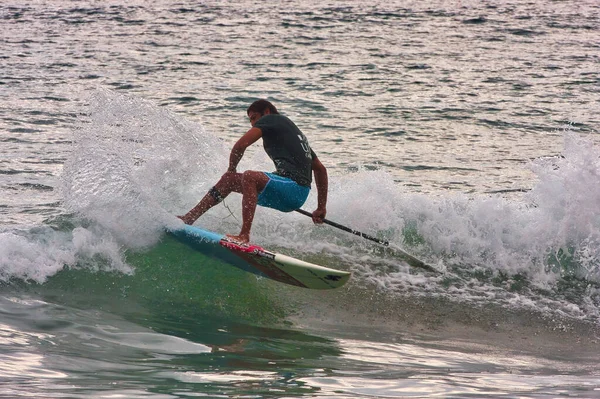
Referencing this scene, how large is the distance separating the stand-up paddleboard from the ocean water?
0.23m

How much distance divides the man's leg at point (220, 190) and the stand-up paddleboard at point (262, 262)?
0.64 ft

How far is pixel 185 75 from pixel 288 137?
13.7 metres

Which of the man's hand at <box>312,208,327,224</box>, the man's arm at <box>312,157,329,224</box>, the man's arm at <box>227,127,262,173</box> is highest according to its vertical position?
the man's arm at <box>227,127,262,173</box>

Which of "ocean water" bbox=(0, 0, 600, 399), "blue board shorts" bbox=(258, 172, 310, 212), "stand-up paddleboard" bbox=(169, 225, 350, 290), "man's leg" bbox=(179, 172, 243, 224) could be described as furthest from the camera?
"man's leg" bbox=(179, 172, 243, 224)

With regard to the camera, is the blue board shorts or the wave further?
the wave

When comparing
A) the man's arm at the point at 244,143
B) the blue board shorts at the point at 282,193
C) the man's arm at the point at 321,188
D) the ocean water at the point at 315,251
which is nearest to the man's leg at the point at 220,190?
the man's arm at the point at 244,143

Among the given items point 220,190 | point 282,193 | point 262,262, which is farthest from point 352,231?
point 220,190

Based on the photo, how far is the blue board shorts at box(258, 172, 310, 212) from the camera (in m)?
8.52

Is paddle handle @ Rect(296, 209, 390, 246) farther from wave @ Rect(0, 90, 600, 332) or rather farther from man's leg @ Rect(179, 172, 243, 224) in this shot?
man's leg @ Rect(179, 172, 243, 224)

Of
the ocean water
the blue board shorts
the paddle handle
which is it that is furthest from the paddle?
the blue board shorts

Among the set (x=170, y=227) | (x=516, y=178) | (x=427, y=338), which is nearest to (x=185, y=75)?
(x=516, y=178)

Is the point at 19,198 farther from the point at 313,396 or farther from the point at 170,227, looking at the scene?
the point at 313,396

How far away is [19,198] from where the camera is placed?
11547 millimetres

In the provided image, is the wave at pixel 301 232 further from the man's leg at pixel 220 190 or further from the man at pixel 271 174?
the man at pixel 271 174
